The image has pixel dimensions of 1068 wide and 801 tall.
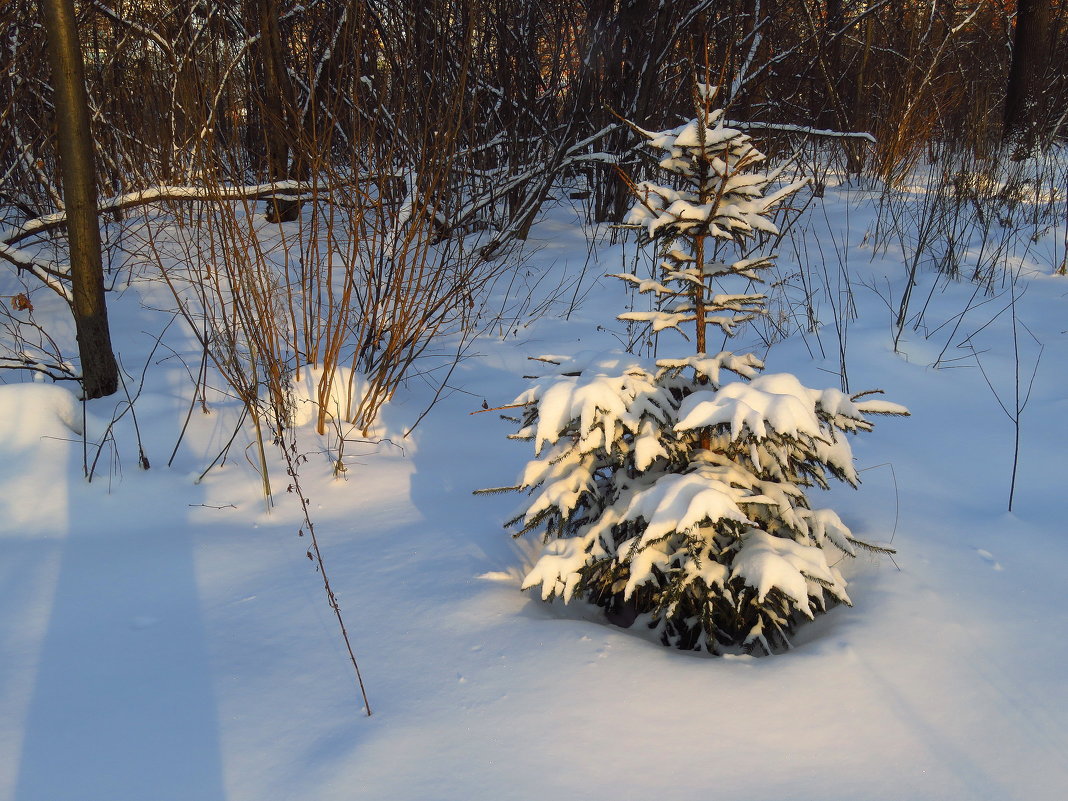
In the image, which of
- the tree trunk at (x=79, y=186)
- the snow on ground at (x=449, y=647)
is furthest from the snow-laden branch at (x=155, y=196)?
the snow on ground at (x=449, y=647)

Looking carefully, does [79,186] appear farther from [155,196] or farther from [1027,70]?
[1027,70]

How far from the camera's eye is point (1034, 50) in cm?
848

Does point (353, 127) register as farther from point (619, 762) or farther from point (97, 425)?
point (619, 762)

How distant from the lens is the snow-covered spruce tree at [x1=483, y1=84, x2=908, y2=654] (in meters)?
1.76

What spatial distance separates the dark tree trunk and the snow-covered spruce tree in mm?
7778

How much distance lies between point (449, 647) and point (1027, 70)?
9.68 m

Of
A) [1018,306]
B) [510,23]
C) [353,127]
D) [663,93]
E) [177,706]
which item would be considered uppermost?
[510,23]

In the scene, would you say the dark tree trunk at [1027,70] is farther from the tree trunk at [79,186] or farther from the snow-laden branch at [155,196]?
the tree trunk at [79,186]

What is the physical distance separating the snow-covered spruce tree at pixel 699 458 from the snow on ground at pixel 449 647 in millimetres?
165

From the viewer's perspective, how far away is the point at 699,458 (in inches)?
78.1

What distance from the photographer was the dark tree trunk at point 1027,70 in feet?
26.6

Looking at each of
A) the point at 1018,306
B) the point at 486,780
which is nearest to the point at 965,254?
the point at 1018,306

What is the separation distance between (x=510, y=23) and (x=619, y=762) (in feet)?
19.4

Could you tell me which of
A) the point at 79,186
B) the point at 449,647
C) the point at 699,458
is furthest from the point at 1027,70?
the point at 449,647
